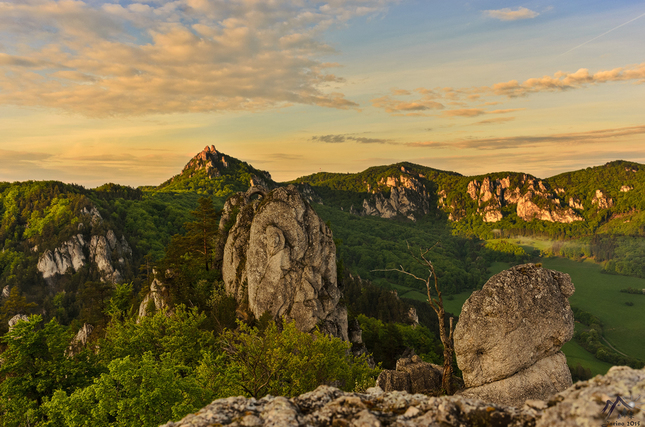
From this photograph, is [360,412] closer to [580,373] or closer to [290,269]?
[290,269]

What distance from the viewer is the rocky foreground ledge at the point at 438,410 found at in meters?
4.73

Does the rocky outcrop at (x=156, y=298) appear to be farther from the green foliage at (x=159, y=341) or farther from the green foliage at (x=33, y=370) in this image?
the green foliage at (x=33, y=370)

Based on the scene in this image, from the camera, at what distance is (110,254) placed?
Answer: 15538cm

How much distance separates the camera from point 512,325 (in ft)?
53.3

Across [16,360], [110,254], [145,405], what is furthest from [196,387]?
[110,254]

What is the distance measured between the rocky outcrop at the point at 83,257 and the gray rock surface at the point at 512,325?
159m

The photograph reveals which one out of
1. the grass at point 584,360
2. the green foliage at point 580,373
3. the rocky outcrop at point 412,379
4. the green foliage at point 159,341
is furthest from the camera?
the grass at point 584,360

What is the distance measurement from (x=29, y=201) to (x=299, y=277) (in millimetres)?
210935

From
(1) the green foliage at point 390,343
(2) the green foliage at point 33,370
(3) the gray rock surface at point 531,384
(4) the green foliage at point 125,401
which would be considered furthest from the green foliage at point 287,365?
(1) the green foliage at point 390,343

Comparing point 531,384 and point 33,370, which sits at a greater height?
point 531,384

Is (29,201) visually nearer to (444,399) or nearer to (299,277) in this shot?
(299,277)

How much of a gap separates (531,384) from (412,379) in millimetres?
6899

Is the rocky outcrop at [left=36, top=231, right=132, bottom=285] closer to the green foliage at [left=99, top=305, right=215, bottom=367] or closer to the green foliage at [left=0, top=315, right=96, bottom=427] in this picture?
the green foliage at [left=99, top=305, right=215, bottom=367]

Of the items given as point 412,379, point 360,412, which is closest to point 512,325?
point 412,379
